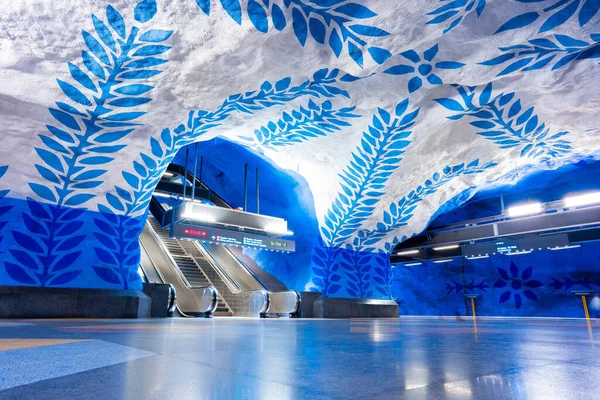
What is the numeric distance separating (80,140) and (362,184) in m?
7.50

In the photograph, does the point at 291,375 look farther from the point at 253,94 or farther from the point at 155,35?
the point at 253,94

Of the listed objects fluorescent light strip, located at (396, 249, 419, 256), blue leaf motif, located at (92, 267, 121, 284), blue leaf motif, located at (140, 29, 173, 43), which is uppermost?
blue leaf motif, located at (140, 29, 173, 43)

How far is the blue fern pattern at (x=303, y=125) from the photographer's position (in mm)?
9102

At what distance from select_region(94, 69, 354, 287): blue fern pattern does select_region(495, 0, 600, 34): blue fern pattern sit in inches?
117

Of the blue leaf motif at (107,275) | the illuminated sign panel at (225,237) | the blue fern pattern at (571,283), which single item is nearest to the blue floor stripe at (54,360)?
the blue leaf motif at (107,275)

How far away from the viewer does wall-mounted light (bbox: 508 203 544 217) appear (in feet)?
44.4

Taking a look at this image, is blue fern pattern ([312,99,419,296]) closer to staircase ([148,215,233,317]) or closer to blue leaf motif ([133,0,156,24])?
staircase ([148,215,233,317])

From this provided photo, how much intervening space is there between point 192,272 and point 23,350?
13592 millimetres

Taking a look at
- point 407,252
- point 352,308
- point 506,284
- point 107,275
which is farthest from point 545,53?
point 506,284

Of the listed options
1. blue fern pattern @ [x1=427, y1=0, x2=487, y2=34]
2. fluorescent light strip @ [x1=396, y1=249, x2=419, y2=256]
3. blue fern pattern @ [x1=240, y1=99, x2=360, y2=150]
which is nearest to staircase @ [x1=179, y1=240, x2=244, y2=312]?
blue fern pattern @ [x1=240, y1=99, x2=360, y2=150]

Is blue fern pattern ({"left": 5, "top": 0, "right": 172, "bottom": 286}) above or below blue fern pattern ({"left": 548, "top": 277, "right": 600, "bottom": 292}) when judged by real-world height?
above

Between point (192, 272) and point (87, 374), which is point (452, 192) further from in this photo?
point (87, 374)

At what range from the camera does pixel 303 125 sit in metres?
9.83

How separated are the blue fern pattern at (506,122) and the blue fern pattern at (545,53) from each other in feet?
2.87
